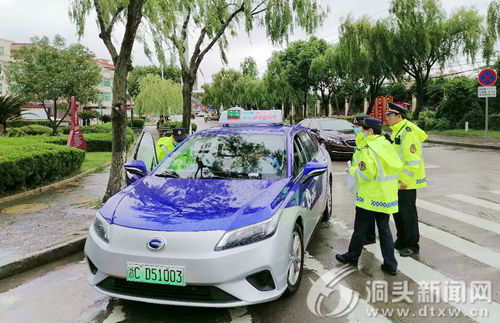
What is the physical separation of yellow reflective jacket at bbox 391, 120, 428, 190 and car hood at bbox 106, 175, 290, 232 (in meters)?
1.55

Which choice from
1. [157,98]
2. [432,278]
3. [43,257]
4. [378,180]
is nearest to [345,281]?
[432,278]

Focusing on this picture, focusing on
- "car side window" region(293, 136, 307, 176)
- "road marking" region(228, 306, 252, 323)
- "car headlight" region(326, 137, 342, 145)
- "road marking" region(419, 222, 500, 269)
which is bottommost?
"road marking" region(228, 306, 252, 323)

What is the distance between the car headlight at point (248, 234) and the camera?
335cm

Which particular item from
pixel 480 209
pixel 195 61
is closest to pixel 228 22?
A: pixel 195 61

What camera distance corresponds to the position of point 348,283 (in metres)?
4.37

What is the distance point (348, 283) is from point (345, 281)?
0.05 meters

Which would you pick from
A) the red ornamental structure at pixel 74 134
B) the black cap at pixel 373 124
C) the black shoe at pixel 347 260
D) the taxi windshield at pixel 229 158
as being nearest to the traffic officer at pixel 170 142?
the taxi windshield at pixel 229 158

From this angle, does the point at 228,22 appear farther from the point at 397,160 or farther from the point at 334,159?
the point at 397,160

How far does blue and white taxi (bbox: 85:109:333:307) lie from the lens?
3311 millimetres

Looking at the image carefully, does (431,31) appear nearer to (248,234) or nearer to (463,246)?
(463,246)

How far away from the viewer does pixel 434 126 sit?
1118 inches

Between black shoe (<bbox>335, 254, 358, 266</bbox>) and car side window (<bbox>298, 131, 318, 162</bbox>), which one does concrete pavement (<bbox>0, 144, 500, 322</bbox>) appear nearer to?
black shoe (<bbox>335, 254, 358, 266</bbox>)

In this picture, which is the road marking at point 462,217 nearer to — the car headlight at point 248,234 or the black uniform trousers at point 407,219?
the black uniform trousers at point 407,219

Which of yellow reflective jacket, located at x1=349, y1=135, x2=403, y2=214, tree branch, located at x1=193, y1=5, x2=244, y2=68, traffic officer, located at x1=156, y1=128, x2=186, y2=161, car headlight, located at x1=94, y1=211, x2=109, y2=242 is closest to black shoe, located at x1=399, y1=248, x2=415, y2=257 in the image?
yellow reflective jacket, located at x1=349, y1=135, x2=403, y2=214
